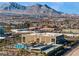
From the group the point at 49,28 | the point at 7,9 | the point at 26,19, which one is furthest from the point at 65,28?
Answer: the point at 7,9

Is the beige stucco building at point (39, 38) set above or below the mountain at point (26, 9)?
below

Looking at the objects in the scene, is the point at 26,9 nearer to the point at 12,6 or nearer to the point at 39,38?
the point at 12,6

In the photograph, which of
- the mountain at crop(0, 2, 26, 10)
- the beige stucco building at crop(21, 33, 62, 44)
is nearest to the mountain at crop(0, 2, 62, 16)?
the mountain at crop(0, 2, 26, 10)

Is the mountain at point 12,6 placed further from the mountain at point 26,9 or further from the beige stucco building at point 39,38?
the beige stucco building at point 39,38

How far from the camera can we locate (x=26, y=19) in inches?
94.9

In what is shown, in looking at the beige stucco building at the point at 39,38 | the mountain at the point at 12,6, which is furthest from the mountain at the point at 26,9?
the beige stucco building at the point at 39,38

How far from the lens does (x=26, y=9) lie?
2412 millimetres

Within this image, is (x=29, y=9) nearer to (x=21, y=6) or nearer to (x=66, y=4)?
(x=21, y=6)

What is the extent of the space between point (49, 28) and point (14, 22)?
30 cm

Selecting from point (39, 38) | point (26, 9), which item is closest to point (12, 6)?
point (26, 9)

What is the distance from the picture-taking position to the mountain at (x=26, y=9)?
2.40 m

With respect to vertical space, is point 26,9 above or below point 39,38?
above

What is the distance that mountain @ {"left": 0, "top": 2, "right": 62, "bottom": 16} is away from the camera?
7.87 ft

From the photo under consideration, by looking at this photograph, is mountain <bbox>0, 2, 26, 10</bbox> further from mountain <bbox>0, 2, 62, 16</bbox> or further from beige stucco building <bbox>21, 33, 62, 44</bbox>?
beige stucco building <bbox>21, 33, 62, 44</bbox>
